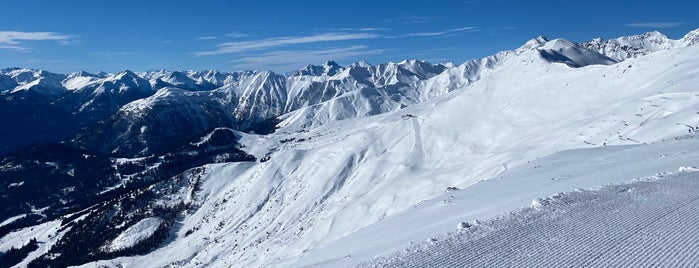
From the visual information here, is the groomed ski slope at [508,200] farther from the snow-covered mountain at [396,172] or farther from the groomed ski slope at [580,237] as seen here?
the snow-covered mountain at [396,172]

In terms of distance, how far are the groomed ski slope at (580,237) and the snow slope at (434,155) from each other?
1115 cm

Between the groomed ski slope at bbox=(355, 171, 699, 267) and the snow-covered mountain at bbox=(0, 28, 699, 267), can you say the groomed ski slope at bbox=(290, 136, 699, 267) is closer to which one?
the groomed ski slope at bbox=(355, 171, 699, 267)

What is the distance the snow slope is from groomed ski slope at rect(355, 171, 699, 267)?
1115 cm

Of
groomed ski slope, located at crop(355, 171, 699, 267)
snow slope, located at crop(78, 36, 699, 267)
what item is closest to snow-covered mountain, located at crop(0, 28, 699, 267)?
snow slope, located at crop(78, 36, 699, 267)

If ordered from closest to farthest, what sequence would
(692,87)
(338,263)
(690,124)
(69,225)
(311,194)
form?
(338,263) → (690,124) → (692,87) → (311,194) → (69,225)

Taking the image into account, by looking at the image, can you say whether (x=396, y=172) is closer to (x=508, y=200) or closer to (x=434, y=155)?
(x=434, y=155)

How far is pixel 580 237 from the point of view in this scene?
17.4m

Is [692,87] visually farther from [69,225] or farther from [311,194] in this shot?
[69,225]

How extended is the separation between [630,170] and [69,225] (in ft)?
606

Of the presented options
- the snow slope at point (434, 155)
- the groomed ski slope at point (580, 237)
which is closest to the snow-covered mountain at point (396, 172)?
the snow slope at point (434, 155)

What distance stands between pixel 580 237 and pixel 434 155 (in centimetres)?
10684

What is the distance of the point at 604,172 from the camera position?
31703mm

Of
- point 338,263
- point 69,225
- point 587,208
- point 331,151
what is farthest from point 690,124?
point 69,225

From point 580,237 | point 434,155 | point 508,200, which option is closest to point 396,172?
point 434,155
